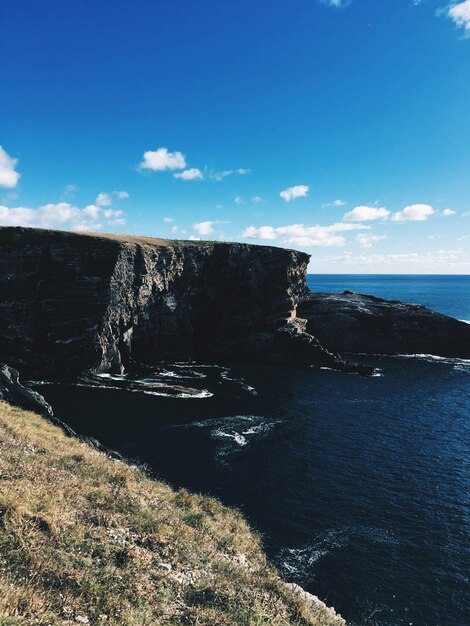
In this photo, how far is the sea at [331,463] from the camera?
86.3 feet

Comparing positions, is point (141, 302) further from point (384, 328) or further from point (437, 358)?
point (437, 358)

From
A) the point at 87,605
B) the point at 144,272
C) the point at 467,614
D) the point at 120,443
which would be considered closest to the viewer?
the point at 87,605

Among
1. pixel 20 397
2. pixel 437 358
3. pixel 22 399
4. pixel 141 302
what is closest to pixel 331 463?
pixel 22 399

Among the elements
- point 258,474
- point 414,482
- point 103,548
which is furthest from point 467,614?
point 103,548

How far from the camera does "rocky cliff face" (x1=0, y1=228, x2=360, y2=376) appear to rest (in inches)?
2901

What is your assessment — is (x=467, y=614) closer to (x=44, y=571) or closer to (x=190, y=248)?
(x=44, y=571)

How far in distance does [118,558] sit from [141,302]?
70.8m

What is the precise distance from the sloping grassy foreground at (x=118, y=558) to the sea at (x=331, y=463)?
27.1ft

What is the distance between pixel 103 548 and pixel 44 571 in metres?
3.31

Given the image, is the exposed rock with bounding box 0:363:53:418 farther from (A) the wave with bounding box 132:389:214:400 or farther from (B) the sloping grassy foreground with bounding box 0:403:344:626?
(A) the wave with bounding box 132:389:214:400

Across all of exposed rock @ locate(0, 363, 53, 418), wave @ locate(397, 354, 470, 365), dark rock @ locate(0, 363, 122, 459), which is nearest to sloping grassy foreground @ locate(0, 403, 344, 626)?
dark rock @ locate(0, 363, 122, 459)

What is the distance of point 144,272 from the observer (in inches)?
3275

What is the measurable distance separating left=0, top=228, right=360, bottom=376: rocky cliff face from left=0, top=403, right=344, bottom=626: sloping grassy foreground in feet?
173

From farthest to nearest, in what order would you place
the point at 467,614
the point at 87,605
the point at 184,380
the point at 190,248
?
the point at 190,248
the point at 184,380
the point at 467,614
the point at 87,605
